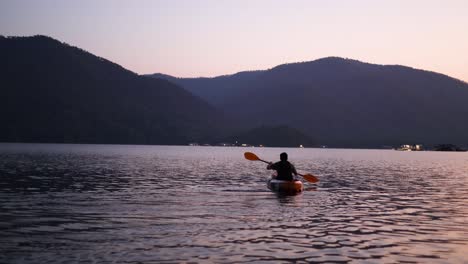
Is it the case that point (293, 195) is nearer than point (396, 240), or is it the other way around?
point (396, 240)

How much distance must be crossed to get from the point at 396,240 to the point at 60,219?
1400 cm

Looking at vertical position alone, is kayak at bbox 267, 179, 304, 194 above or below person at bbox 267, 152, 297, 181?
below

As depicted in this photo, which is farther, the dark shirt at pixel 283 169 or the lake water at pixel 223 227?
the dark shirt at pixel 283 169

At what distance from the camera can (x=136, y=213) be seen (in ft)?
87.6

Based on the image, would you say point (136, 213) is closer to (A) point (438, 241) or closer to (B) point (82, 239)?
(B) point (82, 239)

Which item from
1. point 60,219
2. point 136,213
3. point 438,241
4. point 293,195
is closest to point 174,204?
point 136,213

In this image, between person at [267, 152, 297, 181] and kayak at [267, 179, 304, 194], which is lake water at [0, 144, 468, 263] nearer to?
kayak at [267, 179, 304, 194]

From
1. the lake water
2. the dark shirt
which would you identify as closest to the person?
the dark shirt

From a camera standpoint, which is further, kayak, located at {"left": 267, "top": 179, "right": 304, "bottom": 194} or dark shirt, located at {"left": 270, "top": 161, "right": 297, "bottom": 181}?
dark shirt, located at {"left": 270, "top": 161, "right": 297, "bottom": 181}

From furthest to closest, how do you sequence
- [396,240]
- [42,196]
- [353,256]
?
[42,196] < [396,240] < [353,256]

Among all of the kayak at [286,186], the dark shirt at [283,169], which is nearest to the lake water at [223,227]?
the kayak at [286,186]

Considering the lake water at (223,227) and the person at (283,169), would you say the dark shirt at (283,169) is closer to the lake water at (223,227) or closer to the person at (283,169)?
the person at (283,169)

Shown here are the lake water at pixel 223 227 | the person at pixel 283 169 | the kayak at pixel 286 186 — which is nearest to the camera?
the lake water at pixel 223 227

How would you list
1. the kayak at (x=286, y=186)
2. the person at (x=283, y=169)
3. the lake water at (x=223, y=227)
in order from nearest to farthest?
the lake water at (x=223, y=227), the kayak at (x=286, y=186), the person at (x=283, y=169)
